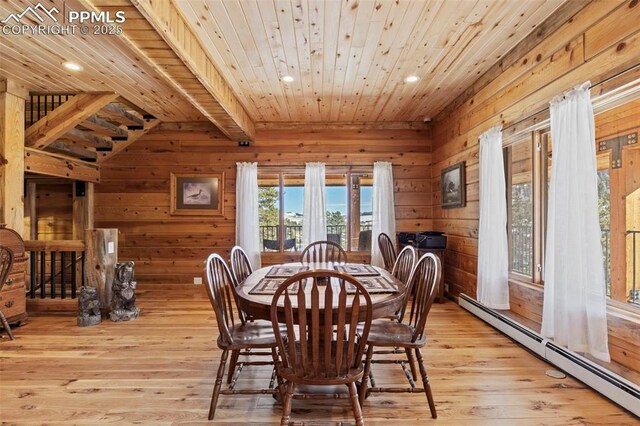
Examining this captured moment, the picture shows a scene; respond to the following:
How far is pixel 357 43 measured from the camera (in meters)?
2.92

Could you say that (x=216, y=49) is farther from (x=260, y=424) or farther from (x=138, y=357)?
(x=260, y=424)

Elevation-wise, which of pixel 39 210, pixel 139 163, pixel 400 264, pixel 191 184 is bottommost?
pixel 400 264

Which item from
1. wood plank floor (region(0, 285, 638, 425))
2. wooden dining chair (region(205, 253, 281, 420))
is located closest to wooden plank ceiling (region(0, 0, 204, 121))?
wooden dining chair (region(205, 253, 281, 420))

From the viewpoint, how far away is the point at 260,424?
1918 millimetres

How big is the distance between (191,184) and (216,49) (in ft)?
9.46

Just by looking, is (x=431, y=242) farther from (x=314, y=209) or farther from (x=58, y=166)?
(x=58, y=166)

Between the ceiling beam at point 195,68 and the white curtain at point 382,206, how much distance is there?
7.16 ft

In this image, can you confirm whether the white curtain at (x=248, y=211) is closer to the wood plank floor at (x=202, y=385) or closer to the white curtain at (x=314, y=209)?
the white curtain at (x=314, y=209)

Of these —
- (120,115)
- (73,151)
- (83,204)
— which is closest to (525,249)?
(120,115)

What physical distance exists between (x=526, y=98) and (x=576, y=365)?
2.21 metres

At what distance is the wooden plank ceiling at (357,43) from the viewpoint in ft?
8.00

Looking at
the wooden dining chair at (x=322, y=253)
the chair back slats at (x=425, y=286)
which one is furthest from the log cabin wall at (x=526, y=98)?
the wooden dining chair at (x=322, y=253)

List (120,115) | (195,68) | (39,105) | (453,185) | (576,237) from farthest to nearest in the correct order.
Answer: (120,115) → (453,185) → (39,105) → (195,68) → (576,237)

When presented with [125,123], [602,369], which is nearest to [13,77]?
[125,123]
